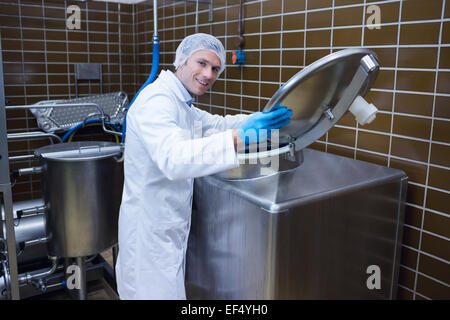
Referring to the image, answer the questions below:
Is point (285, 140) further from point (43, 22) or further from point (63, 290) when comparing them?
point (43, 22)

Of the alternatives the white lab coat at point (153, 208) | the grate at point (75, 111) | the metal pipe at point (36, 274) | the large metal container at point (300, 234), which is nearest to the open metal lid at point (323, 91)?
the large metal container at point (300, 234)

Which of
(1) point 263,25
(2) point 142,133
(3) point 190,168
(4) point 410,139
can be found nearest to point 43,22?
(1) point 263,25

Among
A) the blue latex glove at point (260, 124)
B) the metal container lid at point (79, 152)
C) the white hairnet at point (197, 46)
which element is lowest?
the metal container lid at point (79, 152)

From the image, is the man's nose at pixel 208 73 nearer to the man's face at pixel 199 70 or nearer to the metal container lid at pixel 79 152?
the man's face at pixel 199 70

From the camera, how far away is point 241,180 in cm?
138

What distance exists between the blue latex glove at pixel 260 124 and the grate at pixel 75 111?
6.61ft

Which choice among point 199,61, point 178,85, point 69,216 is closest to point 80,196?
point 69,216

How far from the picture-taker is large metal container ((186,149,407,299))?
118cm

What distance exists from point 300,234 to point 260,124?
0.35m

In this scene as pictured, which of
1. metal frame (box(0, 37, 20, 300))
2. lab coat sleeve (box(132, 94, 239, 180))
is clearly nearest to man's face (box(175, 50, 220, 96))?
lab coat sleeve (box(132, 94, 239, 180))

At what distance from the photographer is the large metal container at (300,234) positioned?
1.18 m

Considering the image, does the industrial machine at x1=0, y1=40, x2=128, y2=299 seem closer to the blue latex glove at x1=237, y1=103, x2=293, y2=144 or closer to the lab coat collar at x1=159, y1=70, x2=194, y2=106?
the lab coat collar at x1=159, y1=70, x2=194, y2=106

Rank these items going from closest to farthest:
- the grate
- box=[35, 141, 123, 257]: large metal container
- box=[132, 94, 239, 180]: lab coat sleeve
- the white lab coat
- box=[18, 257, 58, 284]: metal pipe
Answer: box=[132, 94, 239, 180]: lab coat sleeve, the white lab coat, box=[35, 141, 123, 257]: large metal container, box=[18, 257, 58, 284]: metal pipe, the grate

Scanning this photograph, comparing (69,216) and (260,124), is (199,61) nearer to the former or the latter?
(260,124)
